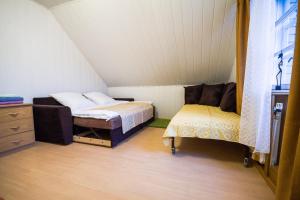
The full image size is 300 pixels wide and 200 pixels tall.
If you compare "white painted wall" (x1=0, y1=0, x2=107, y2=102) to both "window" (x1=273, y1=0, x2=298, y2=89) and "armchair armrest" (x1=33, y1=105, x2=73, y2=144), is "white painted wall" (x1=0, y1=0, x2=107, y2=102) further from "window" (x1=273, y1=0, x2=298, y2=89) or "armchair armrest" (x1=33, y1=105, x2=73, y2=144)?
"window" (x1=273, y1=0, x2=298, y2=89)

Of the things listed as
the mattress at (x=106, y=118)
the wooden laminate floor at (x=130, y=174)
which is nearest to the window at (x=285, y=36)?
the wooden laminate floor at (x=130, y=174)

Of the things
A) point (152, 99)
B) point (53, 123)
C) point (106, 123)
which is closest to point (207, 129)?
point (106, 123)

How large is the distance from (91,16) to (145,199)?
2.93 m

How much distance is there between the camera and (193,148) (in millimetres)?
2170

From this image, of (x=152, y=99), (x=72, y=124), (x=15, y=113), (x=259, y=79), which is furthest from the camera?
(x=152, y=99)

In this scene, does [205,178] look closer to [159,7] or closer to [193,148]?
[193,148]

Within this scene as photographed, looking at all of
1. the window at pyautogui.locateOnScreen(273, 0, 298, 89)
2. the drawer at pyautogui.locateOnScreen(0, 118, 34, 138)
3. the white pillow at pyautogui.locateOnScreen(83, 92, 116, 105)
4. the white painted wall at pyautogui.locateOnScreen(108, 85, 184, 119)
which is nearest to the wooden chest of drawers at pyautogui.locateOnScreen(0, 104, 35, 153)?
the drawer at pyautogui.locateOnScreen(0, 118, 34, 138)

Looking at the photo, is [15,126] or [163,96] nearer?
[15,126]

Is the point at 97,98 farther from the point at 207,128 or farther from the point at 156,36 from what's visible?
the point at 207,128

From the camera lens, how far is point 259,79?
142cm

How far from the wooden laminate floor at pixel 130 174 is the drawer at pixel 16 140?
0.11 metres

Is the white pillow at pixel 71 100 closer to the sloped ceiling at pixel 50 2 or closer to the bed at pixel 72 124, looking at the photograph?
the bed at pixel 72 124

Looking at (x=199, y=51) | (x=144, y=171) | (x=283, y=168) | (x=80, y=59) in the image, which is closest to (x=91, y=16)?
(x=80, y=59)

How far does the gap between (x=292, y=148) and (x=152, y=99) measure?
3.44 meters
